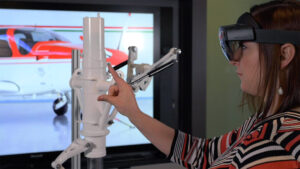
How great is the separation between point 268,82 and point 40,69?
37.6 inches

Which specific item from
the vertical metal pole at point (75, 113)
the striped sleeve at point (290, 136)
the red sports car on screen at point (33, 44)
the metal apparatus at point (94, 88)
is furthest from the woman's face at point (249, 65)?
the red sports car on screen at point (33, 44)

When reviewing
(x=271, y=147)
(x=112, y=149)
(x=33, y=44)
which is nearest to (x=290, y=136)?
(x=271, y=147)

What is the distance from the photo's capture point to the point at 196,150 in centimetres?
99

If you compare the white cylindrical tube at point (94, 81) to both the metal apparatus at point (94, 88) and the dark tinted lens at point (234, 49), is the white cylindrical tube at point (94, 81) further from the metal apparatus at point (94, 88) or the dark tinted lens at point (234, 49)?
the dark tinted lens at point (234, 49)

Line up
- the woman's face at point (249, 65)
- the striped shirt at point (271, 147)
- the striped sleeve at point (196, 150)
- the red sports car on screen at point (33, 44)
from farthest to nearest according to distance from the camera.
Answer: the red sports car on screen at point (33, 44), the striped sleeve at point (196, 150), the woman's face at point (249, 65), the striped shirt at point (271, 147)

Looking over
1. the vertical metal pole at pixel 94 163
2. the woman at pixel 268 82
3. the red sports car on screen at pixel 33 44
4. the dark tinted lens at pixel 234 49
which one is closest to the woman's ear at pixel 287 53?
the woman at pixel 268 82

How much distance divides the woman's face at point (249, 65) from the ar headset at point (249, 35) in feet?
0.05

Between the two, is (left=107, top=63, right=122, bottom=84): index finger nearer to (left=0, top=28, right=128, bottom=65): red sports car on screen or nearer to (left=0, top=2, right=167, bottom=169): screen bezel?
(left=0, top=28, right=128, bottom=65): red sports car on screen

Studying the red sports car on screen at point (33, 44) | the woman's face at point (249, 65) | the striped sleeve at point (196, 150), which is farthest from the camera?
the red sports car on screen at point (33, 44)

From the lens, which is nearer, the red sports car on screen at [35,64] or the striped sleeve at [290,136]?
the striped sleeve at [290,136]

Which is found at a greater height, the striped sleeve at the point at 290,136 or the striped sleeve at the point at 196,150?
the striped sleeve at the point at 290,136

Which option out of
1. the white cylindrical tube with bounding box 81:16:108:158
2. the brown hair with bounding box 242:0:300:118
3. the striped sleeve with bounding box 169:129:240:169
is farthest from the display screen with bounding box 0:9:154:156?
the brown hair with bounding box 242:0:300:118

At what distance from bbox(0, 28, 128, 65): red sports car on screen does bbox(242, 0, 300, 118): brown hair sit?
28.9 inches

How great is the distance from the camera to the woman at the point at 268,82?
1.94 feet
